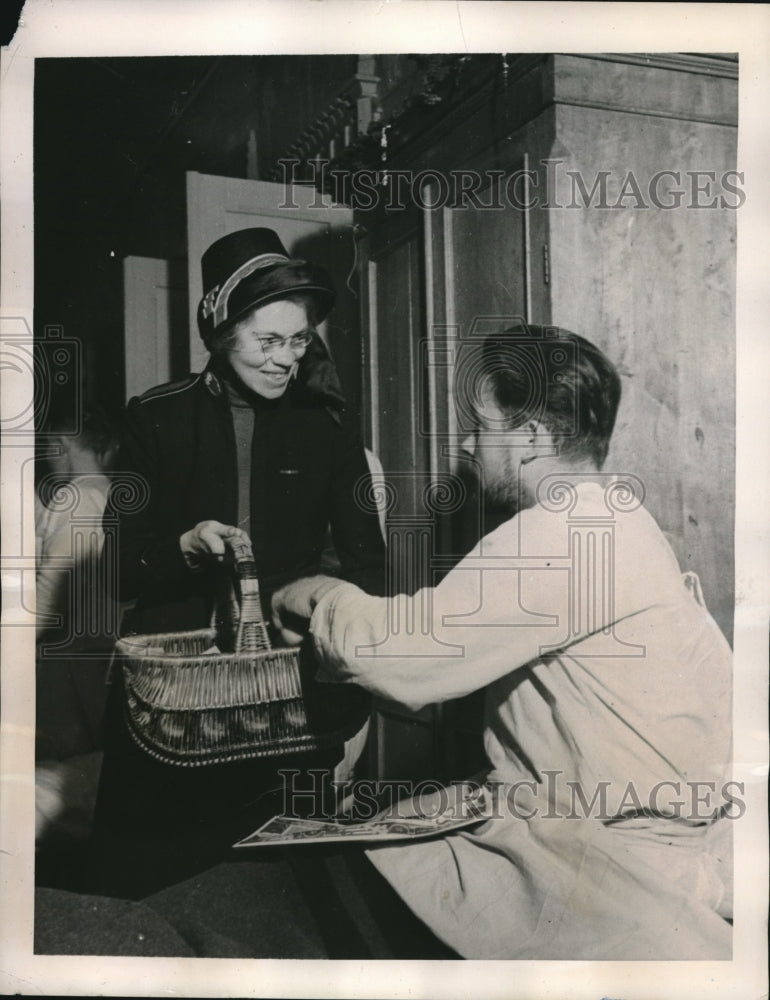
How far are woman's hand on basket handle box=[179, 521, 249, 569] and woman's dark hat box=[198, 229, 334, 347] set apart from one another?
0.38m

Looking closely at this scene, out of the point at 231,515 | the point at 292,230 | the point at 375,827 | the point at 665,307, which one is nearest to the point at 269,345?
the point at 292,230

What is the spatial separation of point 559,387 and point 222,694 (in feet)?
3.04


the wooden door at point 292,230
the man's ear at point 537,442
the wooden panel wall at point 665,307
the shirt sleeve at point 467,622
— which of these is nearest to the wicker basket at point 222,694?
the shirt sleeve at point 467,622

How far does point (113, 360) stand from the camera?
1821 millimetres

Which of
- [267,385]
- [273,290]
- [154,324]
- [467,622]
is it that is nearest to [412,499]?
[467,622]

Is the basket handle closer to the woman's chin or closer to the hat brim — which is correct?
the woman's chin

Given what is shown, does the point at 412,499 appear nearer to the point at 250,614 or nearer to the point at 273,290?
the point at 250,614

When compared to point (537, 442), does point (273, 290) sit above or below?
above

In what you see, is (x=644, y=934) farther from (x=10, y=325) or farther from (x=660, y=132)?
(x=10, y=325)

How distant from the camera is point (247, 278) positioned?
5.91 feet

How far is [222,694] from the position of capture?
5.91ft

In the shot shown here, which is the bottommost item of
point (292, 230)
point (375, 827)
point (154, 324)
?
point (375, 827)

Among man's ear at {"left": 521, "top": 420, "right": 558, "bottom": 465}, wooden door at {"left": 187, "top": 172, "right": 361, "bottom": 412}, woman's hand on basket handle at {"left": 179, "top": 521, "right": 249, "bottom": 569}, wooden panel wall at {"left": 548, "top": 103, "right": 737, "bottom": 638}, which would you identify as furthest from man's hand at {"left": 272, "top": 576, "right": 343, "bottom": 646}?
wooden panel wall at {"left": 548, "top": 103, "right": 737, "bottom": 638}

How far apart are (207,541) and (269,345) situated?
0.42 meters
